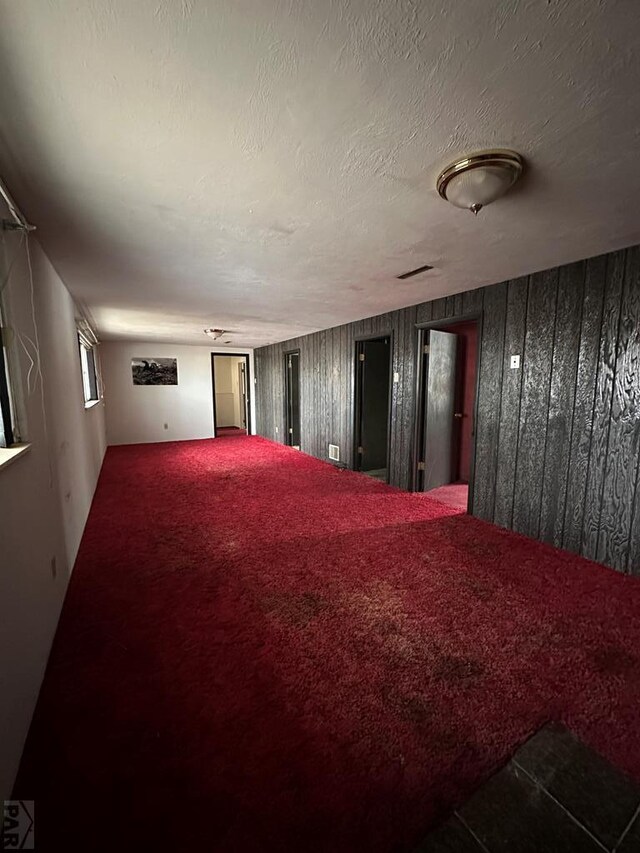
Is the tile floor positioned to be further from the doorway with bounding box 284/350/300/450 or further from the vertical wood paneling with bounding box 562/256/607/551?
the doorway with bounding box 284/350/300/450

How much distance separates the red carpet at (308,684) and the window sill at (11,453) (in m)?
1.02

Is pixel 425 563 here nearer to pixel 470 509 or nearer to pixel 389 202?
pixel 470 509

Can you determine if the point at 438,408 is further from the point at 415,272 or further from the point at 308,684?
the point at 308,684

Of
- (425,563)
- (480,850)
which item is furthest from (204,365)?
(480,850)

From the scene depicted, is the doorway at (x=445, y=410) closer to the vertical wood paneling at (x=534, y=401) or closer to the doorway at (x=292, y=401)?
the vertical wood paneling at (x=534, y=401)

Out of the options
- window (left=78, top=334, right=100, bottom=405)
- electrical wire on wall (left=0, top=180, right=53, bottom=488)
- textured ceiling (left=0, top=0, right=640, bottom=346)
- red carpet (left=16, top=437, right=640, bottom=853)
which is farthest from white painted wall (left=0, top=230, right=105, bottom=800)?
window (left=78, top=334, right=100, bottom=405)

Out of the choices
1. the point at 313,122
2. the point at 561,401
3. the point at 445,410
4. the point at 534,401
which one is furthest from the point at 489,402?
the point at 313,122

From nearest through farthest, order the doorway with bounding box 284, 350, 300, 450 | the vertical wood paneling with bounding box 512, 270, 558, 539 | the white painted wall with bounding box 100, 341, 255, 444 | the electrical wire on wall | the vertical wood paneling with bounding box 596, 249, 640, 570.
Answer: the electrical wire on wall < the vertical wood paneling with bounding box 596, 249, 640, 570 < the vertical wood paneling with bounding box 512, 270, 558, 539 < the doorway with bounding box 284, 350, 300, 450 < the white painted wall with bounding box 100, 341, 255, 444

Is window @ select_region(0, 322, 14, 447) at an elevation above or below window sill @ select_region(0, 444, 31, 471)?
above

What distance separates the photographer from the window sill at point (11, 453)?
1.19 meters

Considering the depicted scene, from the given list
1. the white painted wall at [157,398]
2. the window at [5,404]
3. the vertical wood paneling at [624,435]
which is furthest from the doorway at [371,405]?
the white painted wall at [157,398]

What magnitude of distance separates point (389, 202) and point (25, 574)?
92.5 inches

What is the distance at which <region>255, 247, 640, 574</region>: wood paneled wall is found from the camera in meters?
2.38

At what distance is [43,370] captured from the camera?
202 centimetres
